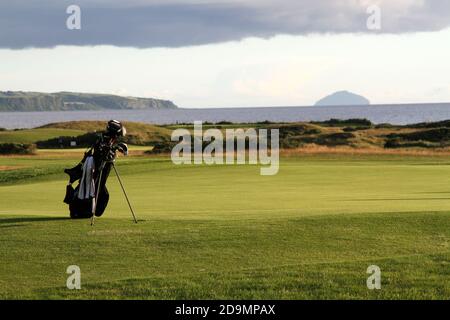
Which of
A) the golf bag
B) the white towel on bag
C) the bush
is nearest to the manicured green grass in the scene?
the bush

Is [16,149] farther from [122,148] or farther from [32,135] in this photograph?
[122,148]

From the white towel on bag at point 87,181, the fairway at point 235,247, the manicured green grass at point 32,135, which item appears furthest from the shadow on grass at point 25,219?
the manicured green grass at point 32,135

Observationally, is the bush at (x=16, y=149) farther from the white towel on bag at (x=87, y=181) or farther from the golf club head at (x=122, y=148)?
the golf club head at (x=122, y=148)

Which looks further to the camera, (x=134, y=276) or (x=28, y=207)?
(x=28, y=207)

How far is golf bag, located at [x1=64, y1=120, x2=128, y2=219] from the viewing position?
1449cm

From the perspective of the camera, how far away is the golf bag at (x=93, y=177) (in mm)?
14492

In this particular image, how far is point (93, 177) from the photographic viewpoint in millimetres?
14820

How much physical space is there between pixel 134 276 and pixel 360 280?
10.7 feet

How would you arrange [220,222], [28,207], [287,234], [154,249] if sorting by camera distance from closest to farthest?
[154,249]
[287,234]
[220,222]
[28,207]

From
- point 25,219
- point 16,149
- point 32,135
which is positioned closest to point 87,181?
point 25,219

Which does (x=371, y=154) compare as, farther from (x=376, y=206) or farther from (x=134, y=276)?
(x=134, y=276)
